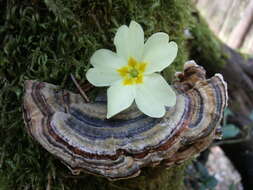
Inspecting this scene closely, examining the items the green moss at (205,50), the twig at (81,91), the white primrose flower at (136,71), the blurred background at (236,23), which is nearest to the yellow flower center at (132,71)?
the white primrose flower at (136,71)

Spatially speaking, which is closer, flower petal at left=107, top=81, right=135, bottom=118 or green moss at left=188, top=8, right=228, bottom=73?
flower petal at left=107, top=81, right=135, bottom=118

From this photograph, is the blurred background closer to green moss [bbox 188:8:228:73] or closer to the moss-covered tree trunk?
green moss [bbox 188:8:228:73]

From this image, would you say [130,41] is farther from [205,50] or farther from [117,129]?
[205,50]

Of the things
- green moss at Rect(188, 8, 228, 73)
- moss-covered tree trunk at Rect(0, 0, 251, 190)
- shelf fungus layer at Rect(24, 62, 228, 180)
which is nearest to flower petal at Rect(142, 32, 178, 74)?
shelf fungus layer at Rect(24, 62, 228, 180)

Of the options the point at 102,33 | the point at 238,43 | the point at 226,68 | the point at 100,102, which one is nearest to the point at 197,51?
Result: the point at 226,68

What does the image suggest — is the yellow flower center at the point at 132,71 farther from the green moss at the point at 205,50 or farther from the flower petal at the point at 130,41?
the green moss at the point at 205,50

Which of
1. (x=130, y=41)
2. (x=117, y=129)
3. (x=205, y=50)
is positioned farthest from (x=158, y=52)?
(x=205, y=50)
